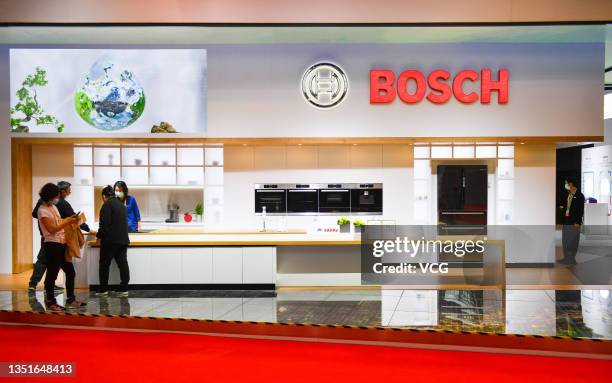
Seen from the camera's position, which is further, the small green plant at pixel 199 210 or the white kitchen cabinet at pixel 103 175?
the small green plant at pixel 199 210

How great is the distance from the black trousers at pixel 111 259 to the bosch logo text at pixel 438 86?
14.2ft

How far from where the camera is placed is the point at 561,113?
28.3 feet

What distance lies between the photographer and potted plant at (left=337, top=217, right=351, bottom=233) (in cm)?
852

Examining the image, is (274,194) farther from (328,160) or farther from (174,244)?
(174,244)

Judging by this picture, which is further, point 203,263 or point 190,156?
point 190,156

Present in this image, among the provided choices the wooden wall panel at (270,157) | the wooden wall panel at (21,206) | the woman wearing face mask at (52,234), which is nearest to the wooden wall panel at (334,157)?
the wooden wall panel at (270,157)

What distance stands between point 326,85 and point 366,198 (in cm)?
203

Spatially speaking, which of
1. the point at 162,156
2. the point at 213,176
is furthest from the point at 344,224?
the point at 162,156

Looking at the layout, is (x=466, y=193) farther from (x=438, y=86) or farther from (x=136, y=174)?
(x=136, y=174)

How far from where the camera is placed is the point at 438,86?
857cm

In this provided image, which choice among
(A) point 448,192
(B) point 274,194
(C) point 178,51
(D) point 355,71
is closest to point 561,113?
(A) point 448,192

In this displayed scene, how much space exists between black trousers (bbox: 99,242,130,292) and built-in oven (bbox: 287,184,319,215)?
318 cm

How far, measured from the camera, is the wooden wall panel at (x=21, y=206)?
8.91 metres

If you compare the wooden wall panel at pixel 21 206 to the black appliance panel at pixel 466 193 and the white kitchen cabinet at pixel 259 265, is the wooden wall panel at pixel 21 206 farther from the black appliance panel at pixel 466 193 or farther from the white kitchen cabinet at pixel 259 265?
the black appliance panel at pixel 466 193
